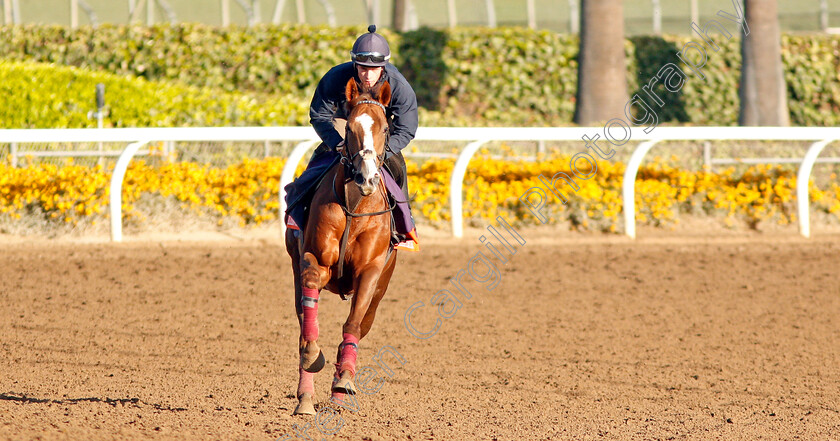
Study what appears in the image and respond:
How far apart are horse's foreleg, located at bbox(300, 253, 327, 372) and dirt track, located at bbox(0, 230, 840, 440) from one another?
0.27 metres

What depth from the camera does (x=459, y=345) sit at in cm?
602

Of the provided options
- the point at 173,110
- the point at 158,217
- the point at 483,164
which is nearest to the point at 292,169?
the point at 158,217

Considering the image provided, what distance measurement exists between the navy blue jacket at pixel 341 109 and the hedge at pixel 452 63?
845 cm

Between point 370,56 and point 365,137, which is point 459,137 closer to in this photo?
point 370,56

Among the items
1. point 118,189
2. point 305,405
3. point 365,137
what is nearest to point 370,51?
point 365,137

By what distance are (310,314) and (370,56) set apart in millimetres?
1243

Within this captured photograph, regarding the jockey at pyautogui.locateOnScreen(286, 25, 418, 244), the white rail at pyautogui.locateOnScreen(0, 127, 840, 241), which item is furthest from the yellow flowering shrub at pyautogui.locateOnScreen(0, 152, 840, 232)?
the jockey at pyautogui.locateOnScreen(286, 25, 418, 244)

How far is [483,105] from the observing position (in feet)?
47.4

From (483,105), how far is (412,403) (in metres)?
10.2

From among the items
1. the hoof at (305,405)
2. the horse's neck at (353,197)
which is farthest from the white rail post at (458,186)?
the hoof at (305,405)

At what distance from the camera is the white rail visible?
28.6 feet

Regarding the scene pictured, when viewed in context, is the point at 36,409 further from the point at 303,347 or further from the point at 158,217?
the point at 158,217

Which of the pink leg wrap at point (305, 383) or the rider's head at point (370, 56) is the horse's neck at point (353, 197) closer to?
the rider's head at point (370, 56)

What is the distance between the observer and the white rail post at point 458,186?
9.38 metres
